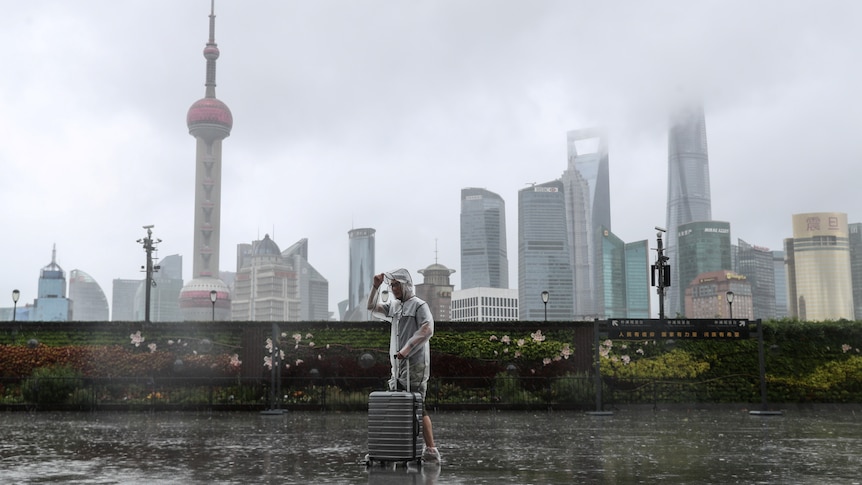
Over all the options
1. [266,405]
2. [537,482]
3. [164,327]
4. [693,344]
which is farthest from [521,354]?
[537,482]

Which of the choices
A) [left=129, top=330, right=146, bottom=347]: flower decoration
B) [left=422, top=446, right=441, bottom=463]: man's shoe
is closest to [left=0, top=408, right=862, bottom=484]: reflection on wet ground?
[left=422, top=446, right=441, bottom=463]: man's shoe

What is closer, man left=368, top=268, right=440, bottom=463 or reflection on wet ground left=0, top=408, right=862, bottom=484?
reflection on wet ground left=0, top=408, right=862, bottom=484

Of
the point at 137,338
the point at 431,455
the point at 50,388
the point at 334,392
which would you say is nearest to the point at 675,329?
the point at 334,392

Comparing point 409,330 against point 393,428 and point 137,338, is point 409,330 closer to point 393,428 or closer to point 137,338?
point 393,428

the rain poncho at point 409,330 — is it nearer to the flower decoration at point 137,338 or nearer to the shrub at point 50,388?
the shrub at point 50,388

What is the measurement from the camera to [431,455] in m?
9.77

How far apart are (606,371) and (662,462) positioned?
15378 mm

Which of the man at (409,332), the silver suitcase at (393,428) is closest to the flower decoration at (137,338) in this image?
the man at (409,332)

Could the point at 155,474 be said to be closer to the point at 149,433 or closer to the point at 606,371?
the point at 149,433

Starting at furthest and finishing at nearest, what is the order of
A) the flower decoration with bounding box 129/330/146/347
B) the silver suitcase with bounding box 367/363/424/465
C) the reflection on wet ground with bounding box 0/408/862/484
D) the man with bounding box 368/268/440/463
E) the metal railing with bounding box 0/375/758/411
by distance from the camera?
the flower decoration with bounding box 129/330/146/347 < the metal railing with bounding box 0/375/758/411 < the man with bounding box 368/268/440/463 < the silver suitcase with bounding box 367/363/424/465 < the reflection on wet ground with bounding box 0/408/862/484

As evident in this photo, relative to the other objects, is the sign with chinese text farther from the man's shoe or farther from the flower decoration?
the flower decoration

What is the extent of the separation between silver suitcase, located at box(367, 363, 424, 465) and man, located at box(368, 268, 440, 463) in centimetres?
40

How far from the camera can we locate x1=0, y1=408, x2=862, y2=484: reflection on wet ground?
8234 mm

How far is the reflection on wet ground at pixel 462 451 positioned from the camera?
8234mm
